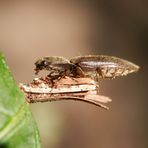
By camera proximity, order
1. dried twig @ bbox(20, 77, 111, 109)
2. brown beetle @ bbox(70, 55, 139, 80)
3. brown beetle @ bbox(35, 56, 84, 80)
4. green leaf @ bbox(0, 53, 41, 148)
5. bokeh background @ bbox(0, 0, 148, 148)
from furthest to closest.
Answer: bokeh background @ bbox(0, 0, 148, 148)
brown beetle @ bbox(70, 55, 139, 80)
brown beetle @ bbox(35, 56, 84, 80)
dried twig @ bbox(20, 77, 111, 109)
green leaf @ bbox(0, 53, 41, 148)

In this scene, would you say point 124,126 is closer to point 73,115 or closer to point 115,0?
point 73,115

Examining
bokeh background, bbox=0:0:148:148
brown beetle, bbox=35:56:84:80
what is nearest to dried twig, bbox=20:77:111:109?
brown beetle, bbox=35:56:84:80

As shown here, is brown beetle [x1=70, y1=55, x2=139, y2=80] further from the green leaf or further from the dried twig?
the green leaf

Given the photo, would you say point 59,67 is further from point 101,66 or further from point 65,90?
point 65,90

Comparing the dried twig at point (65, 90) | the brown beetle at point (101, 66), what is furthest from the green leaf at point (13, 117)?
the brown beetle at point (101, 66)

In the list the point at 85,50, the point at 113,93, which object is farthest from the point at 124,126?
the point at 85,50
